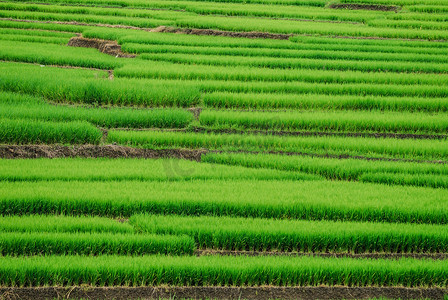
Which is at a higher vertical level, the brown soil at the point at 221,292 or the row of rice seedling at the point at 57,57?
the row of rice seedling at the point at 57,57

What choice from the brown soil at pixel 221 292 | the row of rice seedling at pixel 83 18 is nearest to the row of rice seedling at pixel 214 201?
the brown soil at pixel 221 292

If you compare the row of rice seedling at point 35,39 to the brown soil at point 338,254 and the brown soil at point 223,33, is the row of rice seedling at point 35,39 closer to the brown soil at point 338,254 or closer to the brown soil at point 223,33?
the brown soil at point 223,33

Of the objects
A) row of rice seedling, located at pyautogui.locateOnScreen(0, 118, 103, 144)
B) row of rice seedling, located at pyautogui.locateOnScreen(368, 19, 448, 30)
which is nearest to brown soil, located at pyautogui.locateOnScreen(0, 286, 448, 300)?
row of rice seedling, located at pyautogui.locateOnScreen(0, 118, 103, 144)

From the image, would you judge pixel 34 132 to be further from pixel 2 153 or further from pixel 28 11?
pixel 28 11

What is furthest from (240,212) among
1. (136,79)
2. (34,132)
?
(136,79)

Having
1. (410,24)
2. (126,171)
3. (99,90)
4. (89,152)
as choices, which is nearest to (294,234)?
(126,171)

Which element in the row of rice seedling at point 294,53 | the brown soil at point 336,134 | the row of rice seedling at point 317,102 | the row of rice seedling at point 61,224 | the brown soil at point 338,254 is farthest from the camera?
the row of rice seedling at point 294,53
